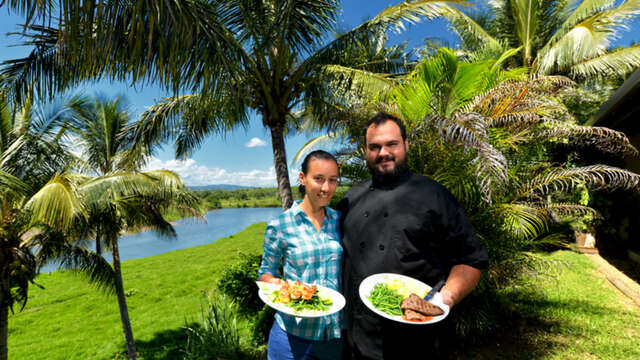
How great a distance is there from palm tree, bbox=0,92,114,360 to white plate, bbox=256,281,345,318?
17.9ft

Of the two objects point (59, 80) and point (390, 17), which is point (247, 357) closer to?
point (59, 80)

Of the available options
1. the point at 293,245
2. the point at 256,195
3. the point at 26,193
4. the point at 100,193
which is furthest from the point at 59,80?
the point at 256,195

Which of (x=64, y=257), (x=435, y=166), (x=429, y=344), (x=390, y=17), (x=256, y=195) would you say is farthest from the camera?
(x=256, y=195)

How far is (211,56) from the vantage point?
4.05 m

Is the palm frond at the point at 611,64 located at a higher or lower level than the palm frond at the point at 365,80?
higher

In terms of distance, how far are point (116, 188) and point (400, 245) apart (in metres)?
8.35

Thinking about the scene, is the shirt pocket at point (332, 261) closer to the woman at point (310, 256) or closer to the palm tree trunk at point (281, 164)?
the woman at point (310, 256)

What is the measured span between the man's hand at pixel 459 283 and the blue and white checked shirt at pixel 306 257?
59cm

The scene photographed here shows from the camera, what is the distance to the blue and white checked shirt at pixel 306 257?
1645 mm

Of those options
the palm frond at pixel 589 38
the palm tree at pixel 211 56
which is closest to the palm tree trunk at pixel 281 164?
the palm tree at pixel 211 56

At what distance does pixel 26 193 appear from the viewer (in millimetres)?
7352

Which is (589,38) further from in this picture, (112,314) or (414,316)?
A: (112,314)

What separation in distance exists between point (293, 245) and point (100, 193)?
7959mm

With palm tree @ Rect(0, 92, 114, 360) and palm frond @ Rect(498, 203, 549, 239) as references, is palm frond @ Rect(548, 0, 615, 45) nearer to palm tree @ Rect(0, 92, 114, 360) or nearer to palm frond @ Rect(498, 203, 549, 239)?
palm frond @ Rect(498, 203, 549, 239)
